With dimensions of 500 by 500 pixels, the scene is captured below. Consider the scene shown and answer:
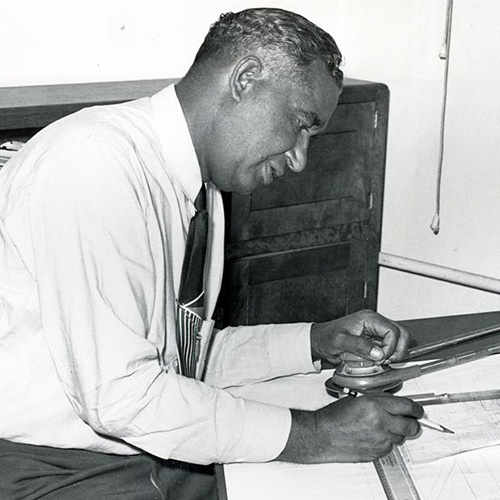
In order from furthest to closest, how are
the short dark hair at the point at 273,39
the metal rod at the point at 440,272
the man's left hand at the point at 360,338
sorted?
the metal rod at the point at 440,272
the man's left hand at the point at 360,338
the short dark hair at the point at 273,39

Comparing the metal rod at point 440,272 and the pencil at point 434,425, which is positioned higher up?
the pencil at point 434,425

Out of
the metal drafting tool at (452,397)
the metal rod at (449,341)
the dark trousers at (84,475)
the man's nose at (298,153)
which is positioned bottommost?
the dark trousers at (84,475)

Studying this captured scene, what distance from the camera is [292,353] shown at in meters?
1.79

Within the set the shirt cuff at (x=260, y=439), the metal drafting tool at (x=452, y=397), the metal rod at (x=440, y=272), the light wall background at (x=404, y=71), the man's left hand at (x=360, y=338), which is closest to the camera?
the shirt cuff at (x=260, y=439)

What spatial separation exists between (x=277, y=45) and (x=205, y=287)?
0.54 meters

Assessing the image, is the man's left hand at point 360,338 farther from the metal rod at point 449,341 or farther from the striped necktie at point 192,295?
the striped necktie at point 192,295

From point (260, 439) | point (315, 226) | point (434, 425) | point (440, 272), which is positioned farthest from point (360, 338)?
point (440, 272)

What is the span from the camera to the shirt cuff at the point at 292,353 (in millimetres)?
A: 1784

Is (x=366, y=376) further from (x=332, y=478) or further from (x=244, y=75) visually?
(x=244, y=75)

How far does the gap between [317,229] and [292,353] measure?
1272 mm

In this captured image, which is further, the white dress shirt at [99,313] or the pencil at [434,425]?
the pencil at [434,425]

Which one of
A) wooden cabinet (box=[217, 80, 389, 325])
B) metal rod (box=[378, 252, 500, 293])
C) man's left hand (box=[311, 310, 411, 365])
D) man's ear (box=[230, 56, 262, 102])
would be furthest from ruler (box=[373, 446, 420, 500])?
metal rod (box=[378, 252, 500, 293])

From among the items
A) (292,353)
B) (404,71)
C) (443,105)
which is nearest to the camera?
(292,353)

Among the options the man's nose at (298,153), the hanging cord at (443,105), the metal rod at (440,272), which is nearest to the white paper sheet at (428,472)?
Answer: the man's nose at (298,153)
